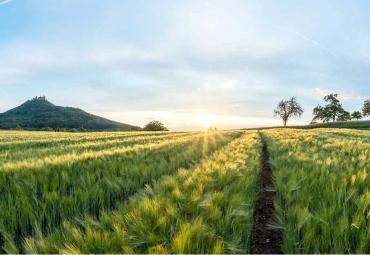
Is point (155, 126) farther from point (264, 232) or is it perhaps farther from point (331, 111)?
point (264, 232)

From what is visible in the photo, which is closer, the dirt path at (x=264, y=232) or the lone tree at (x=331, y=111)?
the dirt path at (x=264, y=232)

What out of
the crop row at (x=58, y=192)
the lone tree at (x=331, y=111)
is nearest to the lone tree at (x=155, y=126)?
the lone tree at (x=331, y=111)

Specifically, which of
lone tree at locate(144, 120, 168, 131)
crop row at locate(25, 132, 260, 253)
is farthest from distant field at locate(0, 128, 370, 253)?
lone tree at locate(144, 120, 168, 131)

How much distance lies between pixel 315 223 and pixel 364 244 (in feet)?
1.41

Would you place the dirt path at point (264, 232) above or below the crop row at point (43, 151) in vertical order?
below

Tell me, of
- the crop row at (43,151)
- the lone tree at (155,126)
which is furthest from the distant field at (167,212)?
the lone tree at (155,126)

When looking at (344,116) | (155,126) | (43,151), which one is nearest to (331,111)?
(344,116)

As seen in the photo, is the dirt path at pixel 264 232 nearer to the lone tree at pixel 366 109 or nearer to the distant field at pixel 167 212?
the distant field at pixel 167 212

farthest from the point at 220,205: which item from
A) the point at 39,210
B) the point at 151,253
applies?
the point at 39,210

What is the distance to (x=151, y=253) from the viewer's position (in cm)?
202

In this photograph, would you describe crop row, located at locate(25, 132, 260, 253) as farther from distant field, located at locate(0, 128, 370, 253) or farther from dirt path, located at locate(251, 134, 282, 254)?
dirt path, located at locate(251, 134, 282, 254)

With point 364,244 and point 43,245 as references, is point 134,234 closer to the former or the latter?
point 43,245

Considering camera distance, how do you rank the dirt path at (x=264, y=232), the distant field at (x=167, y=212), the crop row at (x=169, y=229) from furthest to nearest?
the dirt path at (x=264, y=232)
the distant field at (x=167, y=212)
the crop row at (x=169, y=229)

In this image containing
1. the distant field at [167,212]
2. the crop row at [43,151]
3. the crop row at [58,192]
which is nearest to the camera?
the distant field at [167,212]
